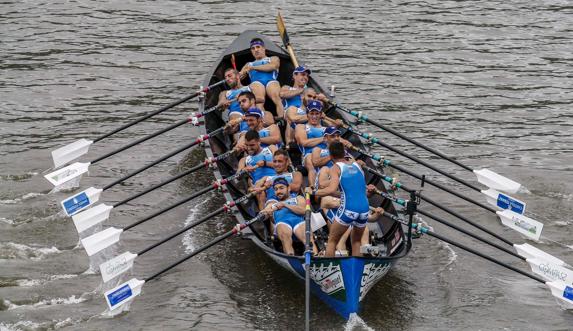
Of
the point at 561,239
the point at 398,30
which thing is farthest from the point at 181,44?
the point at 561,239

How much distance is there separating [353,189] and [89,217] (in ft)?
18.6

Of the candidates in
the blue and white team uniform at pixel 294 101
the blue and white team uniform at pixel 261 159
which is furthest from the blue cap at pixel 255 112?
the blue and white team uniform at pixel 294 101

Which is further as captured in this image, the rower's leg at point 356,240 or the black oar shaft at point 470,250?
the black oar shaft at point 470,250

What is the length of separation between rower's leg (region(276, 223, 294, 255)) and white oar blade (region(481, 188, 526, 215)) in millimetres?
4739

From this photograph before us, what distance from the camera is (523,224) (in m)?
17.4

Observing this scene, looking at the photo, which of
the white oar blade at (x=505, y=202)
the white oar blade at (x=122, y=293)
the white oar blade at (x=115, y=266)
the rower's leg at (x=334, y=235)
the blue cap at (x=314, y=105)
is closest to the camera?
the white oar blade at (x=122, y=293)

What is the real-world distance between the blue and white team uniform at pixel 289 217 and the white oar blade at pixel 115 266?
280 centimetres

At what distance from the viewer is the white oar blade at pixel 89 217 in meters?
17.4

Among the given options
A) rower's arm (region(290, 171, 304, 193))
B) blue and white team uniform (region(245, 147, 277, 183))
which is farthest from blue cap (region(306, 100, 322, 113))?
rower's arm (region(290, 171, 304, 193))

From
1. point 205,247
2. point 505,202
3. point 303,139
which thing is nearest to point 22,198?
point 205,247

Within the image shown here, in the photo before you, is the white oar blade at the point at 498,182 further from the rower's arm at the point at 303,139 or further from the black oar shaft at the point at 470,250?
the rower's arm at the point at 303,139

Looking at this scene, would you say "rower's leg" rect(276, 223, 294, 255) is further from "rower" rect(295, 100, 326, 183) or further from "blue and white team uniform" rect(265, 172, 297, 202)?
"rower" rect(295, 100, 326, 183)

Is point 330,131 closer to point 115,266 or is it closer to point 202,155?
point 115,266

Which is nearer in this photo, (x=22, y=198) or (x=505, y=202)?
(x=505, y=202)
